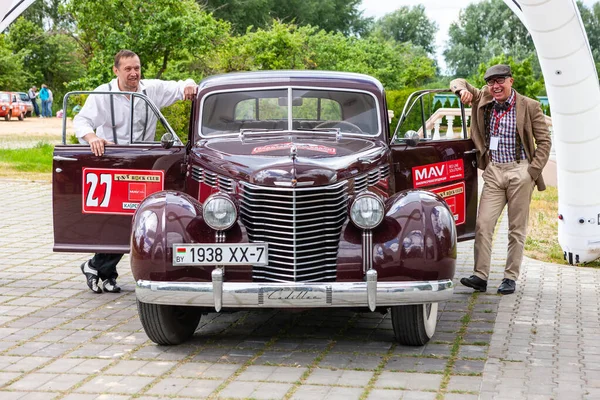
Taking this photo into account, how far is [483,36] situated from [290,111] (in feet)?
265

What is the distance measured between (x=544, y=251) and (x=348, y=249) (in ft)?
17.0

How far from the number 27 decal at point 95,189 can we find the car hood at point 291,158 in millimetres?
836

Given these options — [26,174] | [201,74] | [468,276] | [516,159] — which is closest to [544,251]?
[468,276]

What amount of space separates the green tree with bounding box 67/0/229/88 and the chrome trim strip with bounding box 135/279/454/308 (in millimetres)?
15739

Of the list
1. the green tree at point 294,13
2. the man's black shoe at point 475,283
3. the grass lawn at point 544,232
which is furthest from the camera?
the green tree at point 294,13

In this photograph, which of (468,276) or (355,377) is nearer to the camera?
(355,377)

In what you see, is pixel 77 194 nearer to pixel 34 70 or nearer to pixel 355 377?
pixel 355 377

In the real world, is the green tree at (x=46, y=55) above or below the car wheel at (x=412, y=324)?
above

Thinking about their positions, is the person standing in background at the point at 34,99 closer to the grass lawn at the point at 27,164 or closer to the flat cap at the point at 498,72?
the grass lawn at the point at 27,164

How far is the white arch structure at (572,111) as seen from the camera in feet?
29.8

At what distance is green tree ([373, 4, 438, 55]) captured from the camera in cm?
9856

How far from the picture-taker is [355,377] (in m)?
5.88

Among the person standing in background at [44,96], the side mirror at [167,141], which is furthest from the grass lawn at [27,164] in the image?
the person standing in background at [44,96]

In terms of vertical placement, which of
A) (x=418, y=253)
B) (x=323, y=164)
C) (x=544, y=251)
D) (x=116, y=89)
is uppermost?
(x=116, y=89)
